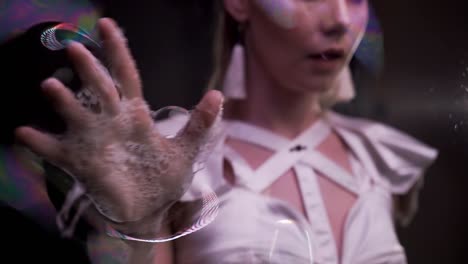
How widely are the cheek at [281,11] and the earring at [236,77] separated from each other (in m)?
0.05

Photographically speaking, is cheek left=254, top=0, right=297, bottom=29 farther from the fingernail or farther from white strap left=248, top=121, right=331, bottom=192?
the fingernail

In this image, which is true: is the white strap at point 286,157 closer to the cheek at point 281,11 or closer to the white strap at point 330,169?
the white strap at point 330,169

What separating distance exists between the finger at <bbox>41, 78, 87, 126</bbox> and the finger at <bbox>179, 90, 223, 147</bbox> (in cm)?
6

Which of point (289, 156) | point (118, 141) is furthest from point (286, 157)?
point (118, 141)

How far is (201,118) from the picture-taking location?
0.36m

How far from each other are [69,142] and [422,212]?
1.33ft

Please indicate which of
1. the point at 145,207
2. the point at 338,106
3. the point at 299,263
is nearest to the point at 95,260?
the point at 145,207

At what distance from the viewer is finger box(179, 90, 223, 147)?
0.36 m

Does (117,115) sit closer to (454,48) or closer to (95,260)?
(95,260)

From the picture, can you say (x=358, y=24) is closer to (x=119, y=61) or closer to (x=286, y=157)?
(x=286, y=157)

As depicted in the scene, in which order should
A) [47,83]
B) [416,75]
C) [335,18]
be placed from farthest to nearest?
[416,75]
[335,18]
[47,83]

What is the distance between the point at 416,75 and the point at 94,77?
0.37 m

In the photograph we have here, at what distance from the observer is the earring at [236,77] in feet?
1.72

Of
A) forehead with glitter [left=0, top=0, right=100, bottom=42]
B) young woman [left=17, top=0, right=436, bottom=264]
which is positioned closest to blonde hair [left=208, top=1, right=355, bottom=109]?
young woman [left=17, top=0, right=436, bottom=264]
